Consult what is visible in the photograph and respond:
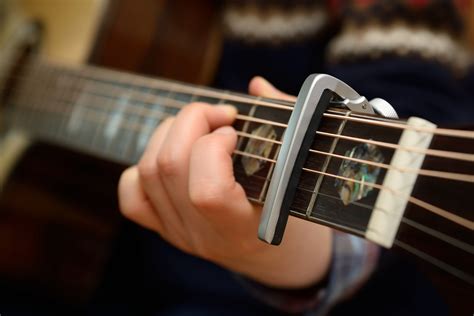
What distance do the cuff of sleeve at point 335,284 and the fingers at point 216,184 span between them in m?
0.20

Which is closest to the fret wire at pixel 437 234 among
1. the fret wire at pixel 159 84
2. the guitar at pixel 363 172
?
the guitar at pixel 363 172

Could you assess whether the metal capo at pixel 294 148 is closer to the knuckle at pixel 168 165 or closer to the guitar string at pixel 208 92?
the guitar string at pixel 208 92

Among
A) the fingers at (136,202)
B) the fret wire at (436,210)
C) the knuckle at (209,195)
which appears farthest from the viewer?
the fingers at (136,202)

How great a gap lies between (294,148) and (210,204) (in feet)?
0.33

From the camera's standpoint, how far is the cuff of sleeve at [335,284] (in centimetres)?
61

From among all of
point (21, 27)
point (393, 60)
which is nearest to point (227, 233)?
point (393, 60)

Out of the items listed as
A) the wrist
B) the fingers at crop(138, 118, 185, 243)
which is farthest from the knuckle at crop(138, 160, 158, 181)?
the wrist

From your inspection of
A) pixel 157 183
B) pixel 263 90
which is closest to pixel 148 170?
pixel 157 183

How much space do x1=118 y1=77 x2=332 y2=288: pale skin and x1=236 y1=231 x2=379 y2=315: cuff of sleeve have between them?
21 millimetres

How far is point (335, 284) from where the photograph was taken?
1.98 ft

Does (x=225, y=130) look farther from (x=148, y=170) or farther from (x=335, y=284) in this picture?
(x=335, y=284)

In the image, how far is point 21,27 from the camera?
107 centimetres

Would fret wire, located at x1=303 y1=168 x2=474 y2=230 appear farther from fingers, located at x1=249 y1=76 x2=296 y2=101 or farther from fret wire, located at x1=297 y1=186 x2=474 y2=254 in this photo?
fingers, located at x1=249 y1=76 x2=296 y2=101

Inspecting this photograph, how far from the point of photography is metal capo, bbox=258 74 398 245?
0.36 metres
